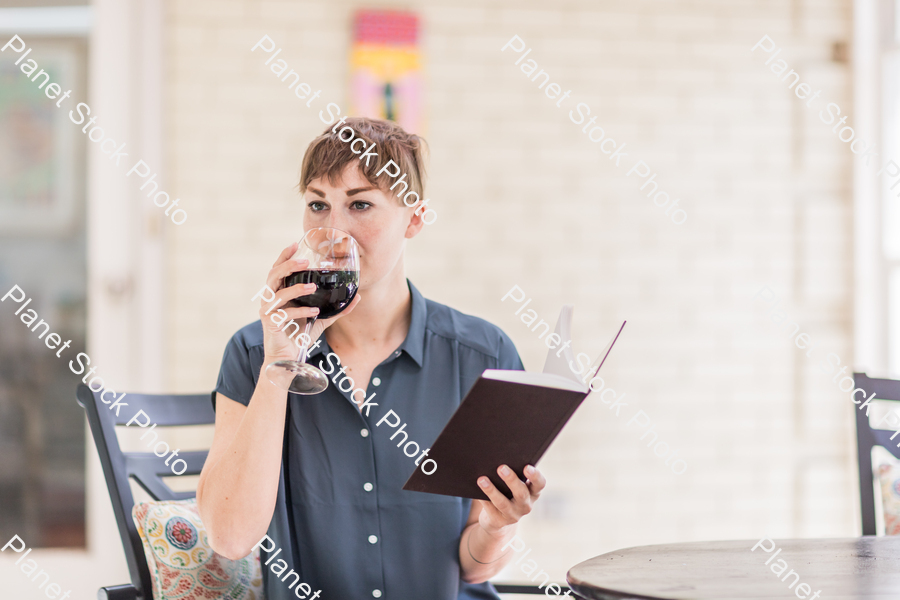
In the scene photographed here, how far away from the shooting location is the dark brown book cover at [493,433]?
112cm

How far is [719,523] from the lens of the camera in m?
3.17

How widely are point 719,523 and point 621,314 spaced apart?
929 mm

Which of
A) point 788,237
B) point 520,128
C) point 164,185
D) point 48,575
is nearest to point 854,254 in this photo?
point 788,237

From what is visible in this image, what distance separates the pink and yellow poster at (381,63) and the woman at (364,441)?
1491 millimetres

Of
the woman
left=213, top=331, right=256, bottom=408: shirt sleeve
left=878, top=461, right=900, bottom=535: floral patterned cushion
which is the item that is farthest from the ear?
left=878, top=461, right=900, bottom=535: floral patterned cushion

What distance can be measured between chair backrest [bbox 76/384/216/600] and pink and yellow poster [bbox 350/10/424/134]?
5.06 ft

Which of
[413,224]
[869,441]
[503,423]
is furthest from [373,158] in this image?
[869,441]

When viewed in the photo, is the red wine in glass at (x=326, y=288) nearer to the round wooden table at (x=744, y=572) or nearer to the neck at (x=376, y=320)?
the neck at (x=376, y=320)

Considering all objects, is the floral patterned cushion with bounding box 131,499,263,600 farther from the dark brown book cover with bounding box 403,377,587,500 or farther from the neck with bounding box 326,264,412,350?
the dark brown book cover with bounding box 403,377,587,500

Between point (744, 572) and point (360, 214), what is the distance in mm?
887

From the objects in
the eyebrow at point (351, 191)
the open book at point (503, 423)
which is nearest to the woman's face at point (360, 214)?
the eyebrow at point (351, 191)

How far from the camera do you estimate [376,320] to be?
1.60 meters

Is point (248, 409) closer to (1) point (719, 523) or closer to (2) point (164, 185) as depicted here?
Answer: (2) point (164, 185)

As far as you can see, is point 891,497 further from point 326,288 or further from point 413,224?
point 326,288
